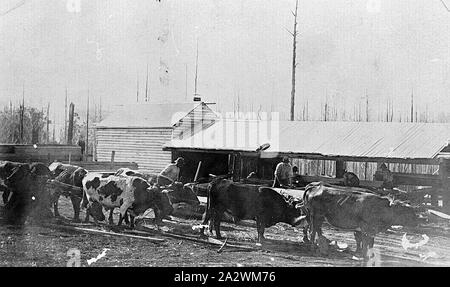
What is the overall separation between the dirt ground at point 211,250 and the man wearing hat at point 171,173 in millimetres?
833

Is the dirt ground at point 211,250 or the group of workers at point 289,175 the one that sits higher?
the group of workers at point 289,175

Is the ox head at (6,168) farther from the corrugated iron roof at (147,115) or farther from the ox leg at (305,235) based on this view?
the ox leg at (305,235)

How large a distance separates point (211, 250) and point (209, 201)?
79 cm

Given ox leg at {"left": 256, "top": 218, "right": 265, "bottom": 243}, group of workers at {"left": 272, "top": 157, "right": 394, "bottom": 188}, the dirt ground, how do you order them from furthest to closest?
group of workers at {"left": 272, "top": 157, "right": 394, "bottom": 188}, ox leg at {"left": 256, "top": 218, "right": 265, "bottom": 243}, the dirt ground

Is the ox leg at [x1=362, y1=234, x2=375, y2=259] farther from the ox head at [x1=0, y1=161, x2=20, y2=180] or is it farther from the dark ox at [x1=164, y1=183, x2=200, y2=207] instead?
the ox head at [x1=0, y1=161, x2=20, y2=180]

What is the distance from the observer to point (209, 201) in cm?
716

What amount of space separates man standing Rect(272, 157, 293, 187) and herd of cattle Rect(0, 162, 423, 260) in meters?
0.13

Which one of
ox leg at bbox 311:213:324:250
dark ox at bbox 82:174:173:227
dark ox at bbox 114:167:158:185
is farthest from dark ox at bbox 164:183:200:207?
ox leg at bbox 311:213:324:250

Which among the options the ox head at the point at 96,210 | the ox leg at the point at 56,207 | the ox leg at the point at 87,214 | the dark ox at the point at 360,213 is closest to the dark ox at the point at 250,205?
the dark ox at the point at 360,213

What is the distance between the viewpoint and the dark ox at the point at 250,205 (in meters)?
6.86

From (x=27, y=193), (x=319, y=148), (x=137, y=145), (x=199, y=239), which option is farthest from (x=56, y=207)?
(x=319, y=148)

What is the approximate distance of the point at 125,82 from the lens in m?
7.01

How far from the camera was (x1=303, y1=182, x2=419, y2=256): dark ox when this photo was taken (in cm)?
639

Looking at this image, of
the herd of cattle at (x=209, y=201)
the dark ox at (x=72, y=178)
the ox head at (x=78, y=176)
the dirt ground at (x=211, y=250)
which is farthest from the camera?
the ox head at (x=78, y=176)
